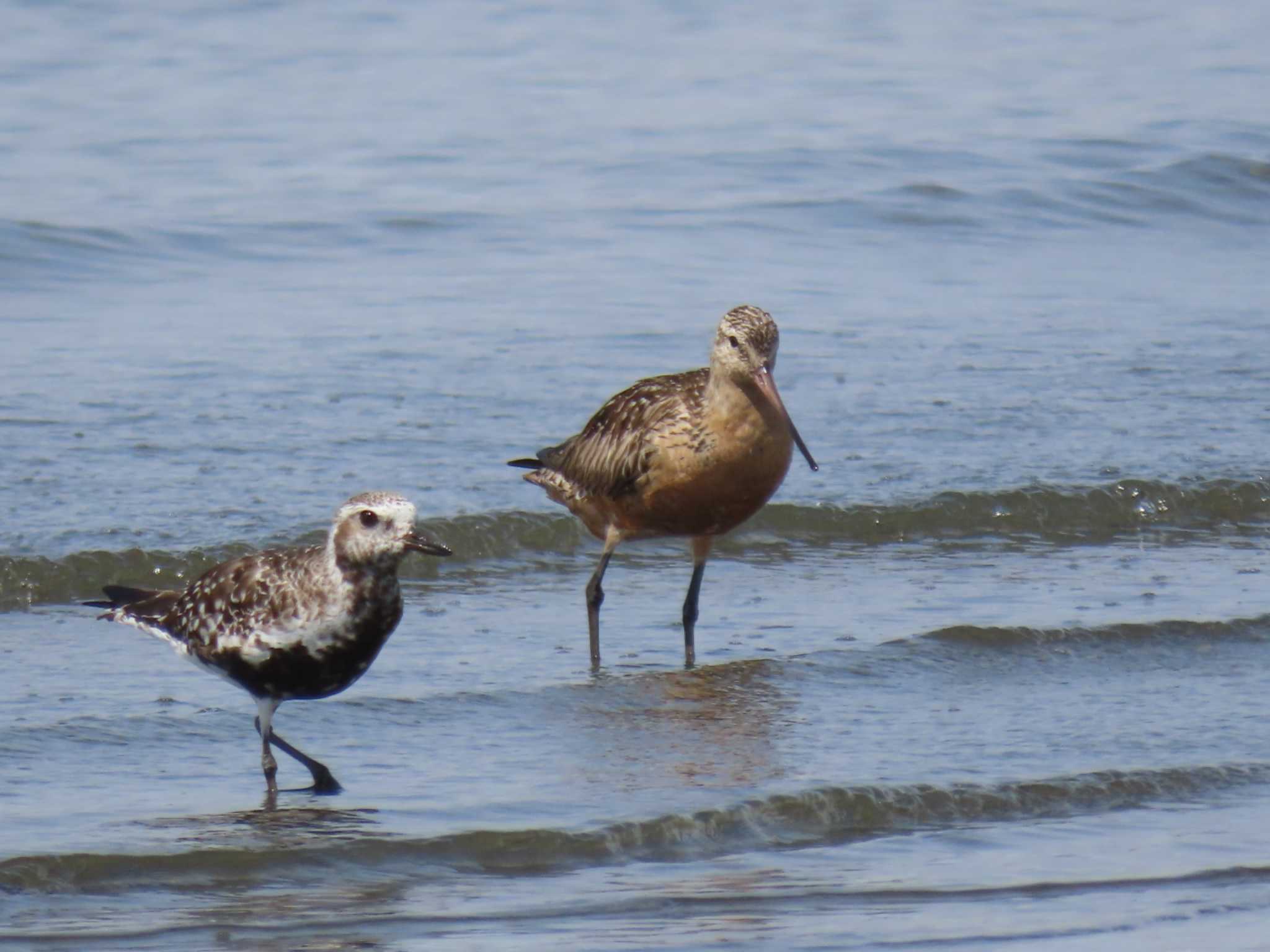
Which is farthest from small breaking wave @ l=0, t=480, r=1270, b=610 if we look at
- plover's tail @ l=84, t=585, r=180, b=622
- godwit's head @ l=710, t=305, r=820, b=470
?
godwit's head @ l=710, t=305, r=820, b=470

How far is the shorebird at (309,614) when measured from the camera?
644cm

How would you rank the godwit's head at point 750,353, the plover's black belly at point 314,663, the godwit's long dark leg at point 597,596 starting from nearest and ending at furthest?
1. the plover's black belly at point 314,663
2. the godwit's head at point 750,353
3. the godwit's long dark leg at point 597,596

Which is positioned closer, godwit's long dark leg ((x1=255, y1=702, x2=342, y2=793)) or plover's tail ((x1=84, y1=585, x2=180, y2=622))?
godwit's long dark leg ((x1=255, y1=702, x2=342, y2=793))

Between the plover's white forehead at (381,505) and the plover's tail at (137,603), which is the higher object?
the plover's white forehead at (381,505)

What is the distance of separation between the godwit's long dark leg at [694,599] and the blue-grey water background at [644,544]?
0.07 metres

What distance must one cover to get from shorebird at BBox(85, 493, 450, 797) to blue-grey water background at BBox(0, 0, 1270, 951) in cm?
35

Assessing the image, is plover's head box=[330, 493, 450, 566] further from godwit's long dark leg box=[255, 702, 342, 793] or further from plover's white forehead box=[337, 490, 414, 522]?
godwit's long dark leg box=[255, 702, 342, 793]

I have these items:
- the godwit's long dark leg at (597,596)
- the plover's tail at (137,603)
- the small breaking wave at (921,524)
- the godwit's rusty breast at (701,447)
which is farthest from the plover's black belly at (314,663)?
the small breaking wave at (921,524)

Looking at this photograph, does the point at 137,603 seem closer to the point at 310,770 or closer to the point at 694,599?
the point at 310,770

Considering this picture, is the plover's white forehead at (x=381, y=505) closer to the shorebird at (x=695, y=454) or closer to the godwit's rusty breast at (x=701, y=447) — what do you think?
the shorebird at (x=695, y=454)

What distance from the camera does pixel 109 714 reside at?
736 cm

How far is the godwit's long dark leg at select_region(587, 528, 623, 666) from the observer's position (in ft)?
27.9

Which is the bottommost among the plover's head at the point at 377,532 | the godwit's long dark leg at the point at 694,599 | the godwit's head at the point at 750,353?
the godwit's long dark leg at the point at 694,599

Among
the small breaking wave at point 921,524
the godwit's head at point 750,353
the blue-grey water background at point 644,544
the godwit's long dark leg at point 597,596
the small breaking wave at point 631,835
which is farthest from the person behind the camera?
the small breaking wave at point 921,524
